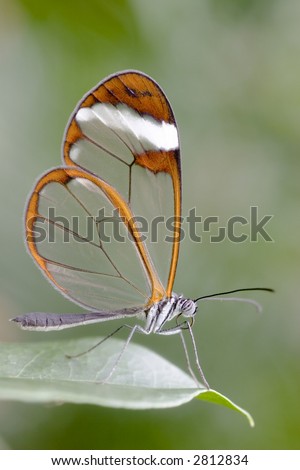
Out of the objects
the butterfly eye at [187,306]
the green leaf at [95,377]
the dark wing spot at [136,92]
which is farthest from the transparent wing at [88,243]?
A: the dark wing spot at [136,92]

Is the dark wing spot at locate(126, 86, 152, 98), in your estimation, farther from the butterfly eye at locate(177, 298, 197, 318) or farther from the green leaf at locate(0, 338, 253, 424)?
the green leaf at locate(0, 338, 253, 424)

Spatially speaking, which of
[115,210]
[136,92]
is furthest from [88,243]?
[136,92]

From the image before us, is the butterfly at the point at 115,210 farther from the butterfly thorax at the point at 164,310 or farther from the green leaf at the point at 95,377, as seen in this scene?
the green leaf at the point at 95,377

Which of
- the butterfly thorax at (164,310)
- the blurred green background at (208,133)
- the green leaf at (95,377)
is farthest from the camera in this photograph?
the blurred green background at (208,133)

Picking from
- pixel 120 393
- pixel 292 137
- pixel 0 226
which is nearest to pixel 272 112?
pixel 292 137

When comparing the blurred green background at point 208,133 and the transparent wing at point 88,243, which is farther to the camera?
the blurred green background at point 208,133

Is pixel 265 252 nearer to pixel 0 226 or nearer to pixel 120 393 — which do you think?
pixel 0 226

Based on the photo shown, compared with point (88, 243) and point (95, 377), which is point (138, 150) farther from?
point (95, 377)

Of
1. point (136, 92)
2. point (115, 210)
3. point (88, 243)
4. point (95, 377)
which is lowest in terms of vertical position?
point (95, 377)
